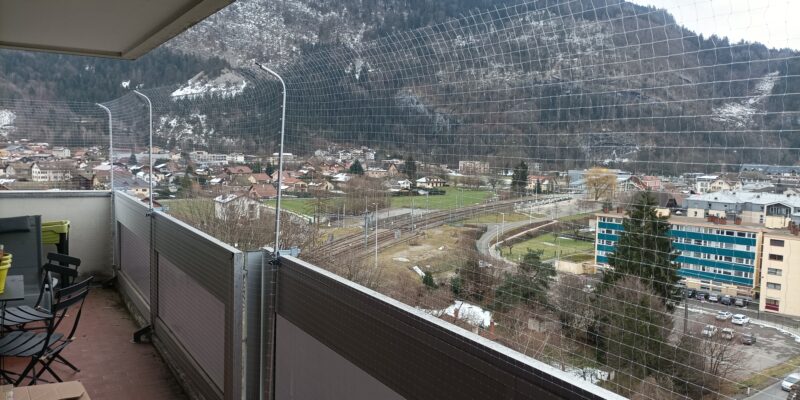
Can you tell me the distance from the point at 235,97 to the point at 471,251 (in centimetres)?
250

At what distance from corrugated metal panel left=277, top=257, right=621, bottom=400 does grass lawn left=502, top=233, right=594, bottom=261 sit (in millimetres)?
239

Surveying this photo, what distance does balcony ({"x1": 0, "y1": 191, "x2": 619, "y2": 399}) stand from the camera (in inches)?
61.2

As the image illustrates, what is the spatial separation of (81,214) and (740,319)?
757 cm

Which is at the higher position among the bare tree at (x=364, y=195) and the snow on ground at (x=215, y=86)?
the snow on ground at (x=215, y=86)

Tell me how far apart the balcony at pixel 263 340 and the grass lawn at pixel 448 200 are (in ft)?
1.02

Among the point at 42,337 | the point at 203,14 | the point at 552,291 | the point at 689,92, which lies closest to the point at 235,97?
the point at 203,14

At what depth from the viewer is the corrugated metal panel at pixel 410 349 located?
1.34m

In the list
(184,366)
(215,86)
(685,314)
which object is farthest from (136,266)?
(685,314)

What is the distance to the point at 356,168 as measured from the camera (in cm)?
218

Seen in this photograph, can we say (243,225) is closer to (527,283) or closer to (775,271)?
(527,283)

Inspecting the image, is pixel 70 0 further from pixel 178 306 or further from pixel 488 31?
pixel 488 31

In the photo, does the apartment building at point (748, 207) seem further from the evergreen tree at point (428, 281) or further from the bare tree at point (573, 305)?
the evergreen tree at point (428, 281)

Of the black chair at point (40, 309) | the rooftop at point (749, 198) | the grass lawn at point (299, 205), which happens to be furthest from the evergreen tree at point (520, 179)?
the black chair at point (40, 309)

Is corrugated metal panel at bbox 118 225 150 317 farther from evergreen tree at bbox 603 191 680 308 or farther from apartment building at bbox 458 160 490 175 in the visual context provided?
evergreen tree at bbox 603 191 680 308
